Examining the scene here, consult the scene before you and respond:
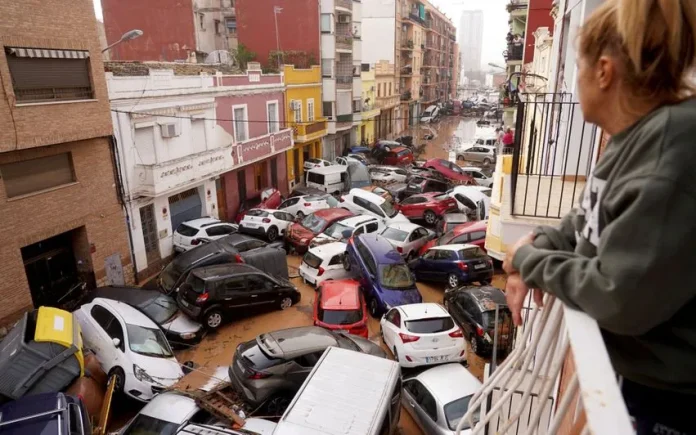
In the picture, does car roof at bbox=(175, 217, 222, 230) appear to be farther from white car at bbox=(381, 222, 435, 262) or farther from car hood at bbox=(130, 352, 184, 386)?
car hood at bbox=(130, 352, 184, 386)

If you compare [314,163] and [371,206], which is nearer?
[371,206]

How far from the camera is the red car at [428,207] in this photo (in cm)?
2011

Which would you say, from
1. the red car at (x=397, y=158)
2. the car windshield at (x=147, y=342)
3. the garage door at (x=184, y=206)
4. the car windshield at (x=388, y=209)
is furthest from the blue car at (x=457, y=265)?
the red car at (x=397, y=158)

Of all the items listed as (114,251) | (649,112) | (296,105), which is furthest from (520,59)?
(649,112)

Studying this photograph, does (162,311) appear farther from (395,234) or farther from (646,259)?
(646,259)

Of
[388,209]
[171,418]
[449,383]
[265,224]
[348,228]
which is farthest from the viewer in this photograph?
[388,209]

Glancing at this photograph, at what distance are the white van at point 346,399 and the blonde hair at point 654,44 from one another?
18.6ft

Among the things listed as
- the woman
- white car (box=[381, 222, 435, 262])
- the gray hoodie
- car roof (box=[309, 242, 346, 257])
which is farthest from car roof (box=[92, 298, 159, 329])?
the gray hoodie

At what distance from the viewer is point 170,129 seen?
17.0 meters

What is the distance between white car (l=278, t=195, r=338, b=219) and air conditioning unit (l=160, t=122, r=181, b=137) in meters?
5.40

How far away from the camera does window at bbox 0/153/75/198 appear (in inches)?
450

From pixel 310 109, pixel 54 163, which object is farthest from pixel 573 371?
pixel 310 109

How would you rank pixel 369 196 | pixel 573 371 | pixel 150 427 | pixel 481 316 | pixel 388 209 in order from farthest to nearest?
pixel 369 196 → pixel 388 209 → pixel 481 316 → pixel 150 427 → pixel 573 371

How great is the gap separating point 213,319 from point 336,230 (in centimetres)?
621
